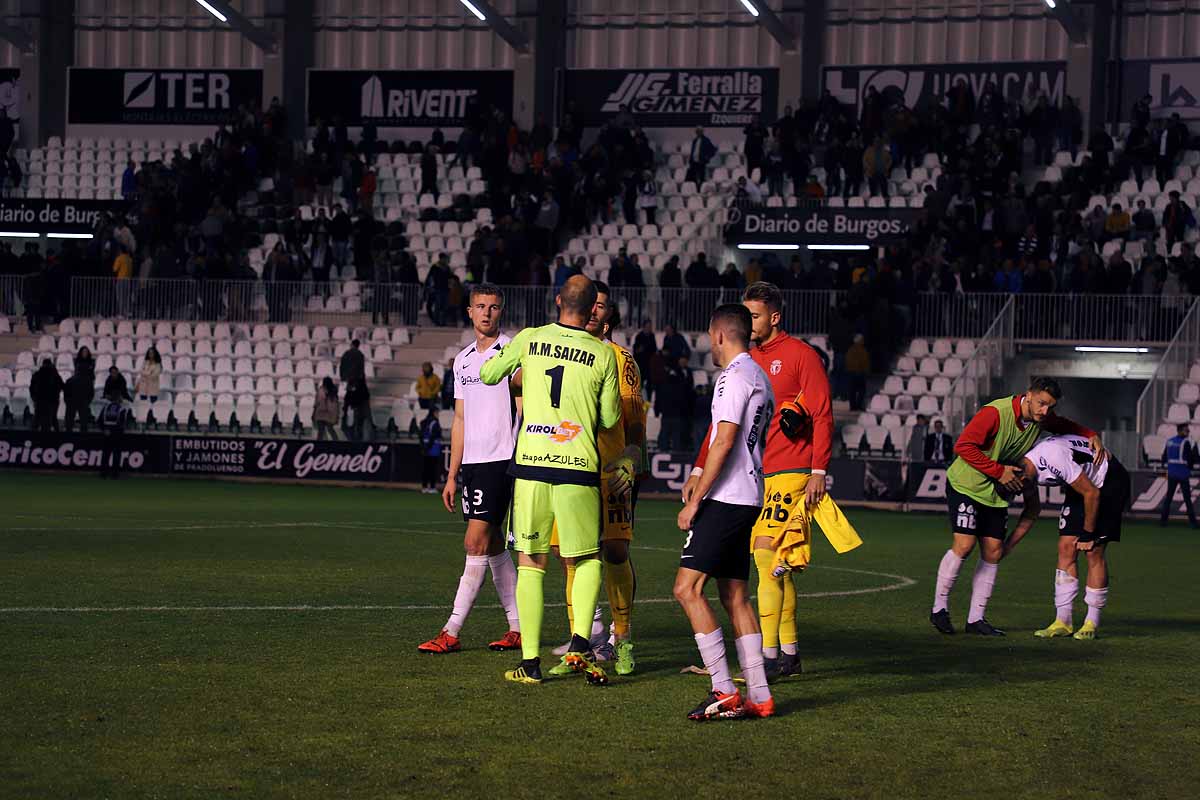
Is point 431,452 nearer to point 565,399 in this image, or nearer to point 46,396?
point 46,396

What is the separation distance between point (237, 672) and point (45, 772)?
259cm

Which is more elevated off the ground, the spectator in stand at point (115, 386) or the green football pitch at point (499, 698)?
the spectator in stand at point (115, 386)

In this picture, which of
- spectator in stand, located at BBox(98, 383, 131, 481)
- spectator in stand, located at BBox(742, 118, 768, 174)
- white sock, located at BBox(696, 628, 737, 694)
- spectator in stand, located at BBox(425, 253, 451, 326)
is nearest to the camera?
white sock, located at BBox(696, 628, 737, 694)

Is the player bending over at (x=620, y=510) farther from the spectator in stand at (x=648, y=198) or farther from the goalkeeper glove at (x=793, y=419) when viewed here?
the spectator in stand at (x=648, y=198)

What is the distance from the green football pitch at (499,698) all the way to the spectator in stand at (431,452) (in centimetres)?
1341

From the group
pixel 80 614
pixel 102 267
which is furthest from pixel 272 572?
pixel 102 267

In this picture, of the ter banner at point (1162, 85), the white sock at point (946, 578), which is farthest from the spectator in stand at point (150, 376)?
the white sock at point (946, 578)

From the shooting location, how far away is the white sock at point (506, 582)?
11195 millimetres

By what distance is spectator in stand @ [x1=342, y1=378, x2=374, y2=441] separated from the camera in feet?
107

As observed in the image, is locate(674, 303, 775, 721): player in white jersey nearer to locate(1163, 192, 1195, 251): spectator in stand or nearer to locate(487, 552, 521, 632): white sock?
locate(487, 552, 521, 632): white sock

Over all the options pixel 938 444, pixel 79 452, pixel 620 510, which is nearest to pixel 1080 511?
pixel 620 510

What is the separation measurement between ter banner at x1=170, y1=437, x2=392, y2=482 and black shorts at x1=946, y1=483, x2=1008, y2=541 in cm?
1990

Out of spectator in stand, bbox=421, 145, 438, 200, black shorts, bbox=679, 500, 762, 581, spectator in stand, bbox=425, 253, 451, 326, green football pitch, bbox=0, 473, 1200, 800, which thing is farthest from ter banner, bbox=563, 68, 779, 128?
black shorts, bbox=679, 500, 762, 581

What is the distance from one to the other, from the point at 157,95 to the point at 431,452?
75.8 ft
